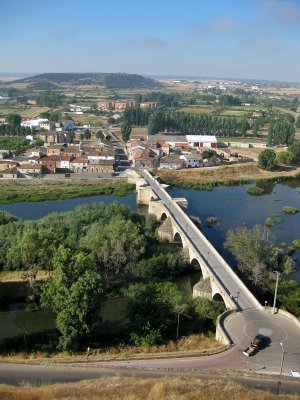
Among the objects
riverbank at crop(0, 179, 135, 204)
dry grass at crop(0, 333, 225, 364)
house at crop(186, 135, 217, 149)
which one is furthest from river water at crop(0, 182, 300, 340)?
house at crop(186, 135, 217, 149)

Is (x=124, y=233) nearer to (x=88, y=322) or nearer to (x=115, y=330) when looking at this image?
(x=115, y=330)

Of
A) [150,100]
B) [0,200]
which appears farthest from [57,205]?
[150,100]

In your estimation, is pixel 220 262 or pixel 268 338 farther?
pixel 220 262

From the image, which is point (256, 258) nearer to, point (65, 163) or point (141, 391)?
point (141, 391)

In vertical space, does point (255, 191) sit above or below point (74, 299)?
below

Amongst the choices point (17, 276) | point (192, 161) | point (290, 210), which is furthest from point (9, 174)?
point (290, 210)

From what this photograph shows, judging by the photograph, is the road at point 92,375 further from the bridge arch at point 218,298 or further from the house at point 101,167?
the house at point 101,167

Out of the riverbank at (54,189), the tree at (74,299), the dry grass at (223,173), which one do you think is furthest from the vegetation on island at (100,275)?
the dry grass at (223,173)
